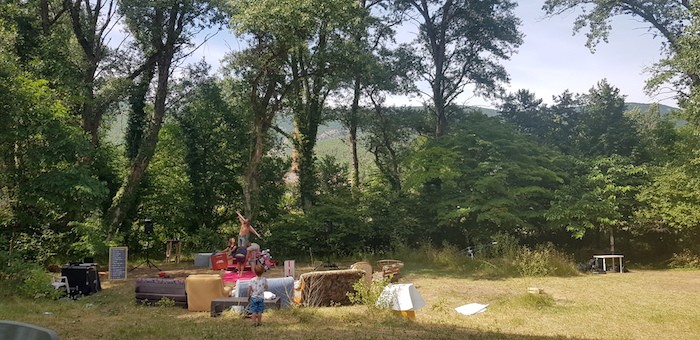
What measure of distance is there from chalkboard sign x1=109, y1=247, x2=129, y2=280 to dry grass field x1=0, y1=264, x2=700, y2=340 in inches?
35.0

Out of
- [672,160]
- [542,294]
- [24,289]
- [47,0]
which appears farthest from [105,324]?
[672,160]

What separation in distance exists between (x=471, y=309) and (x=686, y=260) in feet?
41.9

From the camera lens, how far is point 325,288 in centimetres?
907

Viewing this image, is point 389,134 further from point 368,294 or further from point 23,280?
point 23,280

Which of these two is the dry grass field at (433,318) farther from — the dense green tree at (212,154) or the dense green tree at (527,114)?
the dense green tree at (527,114)

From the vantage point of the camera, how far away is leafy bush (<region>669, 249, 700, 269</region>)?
1695cm

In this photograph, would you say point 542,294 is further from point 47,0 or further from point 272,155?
point 47,0

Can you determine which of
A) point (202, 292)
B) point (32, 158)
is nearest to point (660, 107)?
point (202, 292)

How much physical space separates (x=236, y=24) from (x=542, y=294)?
12.4m

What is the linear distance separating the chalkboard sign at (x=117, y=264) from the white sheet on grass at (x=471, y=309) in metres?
8.60

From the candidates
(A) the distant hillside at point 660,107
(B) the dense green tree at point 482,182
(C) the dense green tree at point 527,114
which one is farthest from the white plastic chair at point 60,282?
(C) the dense green tree at point 527,114

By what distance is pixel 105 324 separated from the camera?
6.99 meters

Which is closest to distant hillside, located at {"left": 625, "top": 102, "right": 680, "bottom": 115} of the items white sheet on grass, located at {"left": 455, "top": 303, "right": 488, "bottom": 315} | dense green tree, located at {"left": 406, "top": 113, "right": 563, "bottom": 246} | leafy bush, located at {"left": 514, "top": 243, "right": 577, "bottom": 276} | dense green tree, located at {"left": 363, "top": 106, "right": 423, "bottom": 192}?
dense green tree, located at {"left": 406, "top": 113, "right": 563, "bottom": 246}

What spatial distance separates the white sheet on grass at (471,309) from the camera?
341 inches
